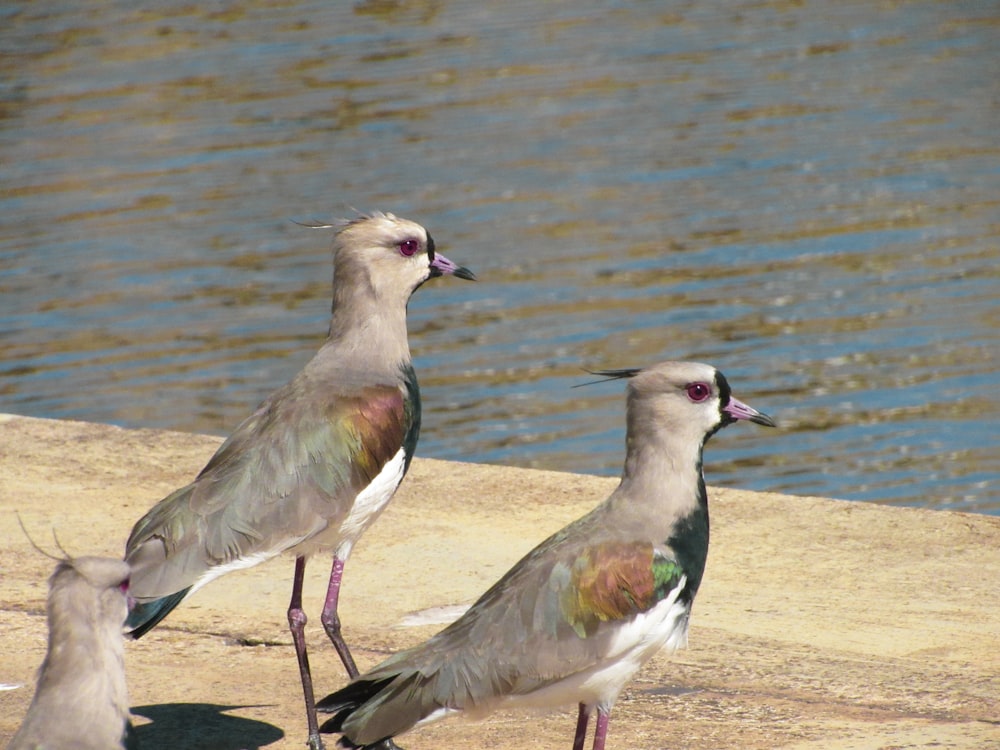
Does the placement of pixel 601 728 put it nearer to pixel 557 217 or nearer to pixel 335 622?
pixel 335 622

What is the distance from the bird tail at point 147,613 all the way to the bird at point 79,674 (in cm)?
93

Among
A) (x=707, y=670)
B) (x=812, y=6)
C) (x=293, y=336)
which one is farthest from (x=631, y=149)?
(x=707, y=670)

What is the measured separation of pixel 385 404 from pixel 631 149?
1228cm

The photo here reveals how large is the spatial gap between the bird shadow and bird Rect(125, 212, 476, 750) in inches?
8.1

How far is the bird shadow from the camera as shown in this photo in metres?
5.74

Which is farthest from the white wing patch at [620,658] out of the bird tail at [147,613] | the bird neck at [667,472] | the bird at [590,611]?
the bird tail at [147,613]

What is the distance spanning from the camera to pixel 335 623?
239 inches

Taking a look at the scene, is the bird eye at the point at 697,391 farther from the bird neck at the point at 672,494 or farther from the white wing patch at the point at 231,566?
the white wing patch at the point at 231,566

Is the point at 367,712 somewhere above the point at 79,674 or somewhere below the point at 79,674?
below

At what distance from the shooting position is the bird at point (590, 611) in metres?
5.06

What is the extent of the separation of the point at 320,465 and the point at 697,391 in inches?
53.6

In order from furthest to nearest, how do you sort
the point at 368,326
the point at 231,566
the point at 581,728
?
the point at 368,326 < the point at 231,566 < the point at 581,728

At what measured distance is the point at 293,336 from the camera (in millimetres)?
13375

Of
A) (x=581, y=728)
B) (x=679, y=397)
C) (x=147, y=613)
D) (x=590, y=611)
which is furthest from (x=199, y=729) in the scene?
(x=679, y=397)
